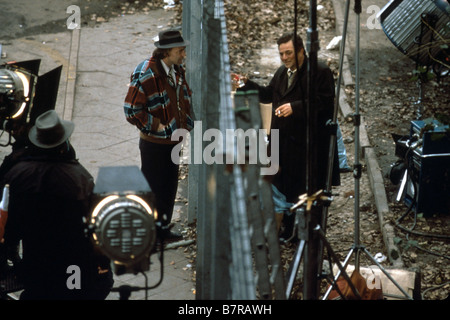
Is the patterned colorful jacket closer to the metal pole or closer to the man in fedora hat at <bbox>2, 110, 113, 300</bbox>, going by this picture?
the man in fedora hat at <bbox>2, 110, 113, 300</bbox>

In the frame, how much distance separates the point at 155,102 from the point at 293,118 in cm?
131

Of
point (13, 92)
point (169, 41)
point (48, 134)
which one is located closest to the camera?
point (48, 134)

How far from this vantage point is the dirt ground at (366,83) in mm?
7625

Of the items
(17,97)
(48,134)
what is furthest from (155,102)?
(48,134)

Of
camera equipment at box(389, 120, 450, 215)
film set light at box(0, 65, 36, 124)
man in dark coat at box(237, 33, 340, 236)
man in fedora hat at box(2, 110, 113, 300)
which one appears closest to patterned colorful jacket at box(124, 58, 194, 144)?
man in dark coat at box(237, 33, 340, 236)

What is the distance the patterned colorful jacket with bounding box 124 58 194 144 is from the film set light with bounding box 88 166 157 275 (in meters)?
3.10

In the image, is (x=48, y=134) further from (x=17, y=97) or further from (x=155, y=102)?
(x=155, y=102)

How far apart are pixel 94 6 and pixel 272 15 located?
347cm

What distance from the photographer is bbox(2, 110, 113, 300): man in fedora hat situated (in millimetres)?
5168

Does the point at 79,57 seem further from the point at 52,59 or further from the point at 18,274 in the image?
the point at 18,274

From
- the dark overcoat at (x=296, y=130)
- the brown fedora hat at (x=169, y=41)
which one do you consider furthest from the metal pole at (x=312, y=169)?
the brown fedora hat at (x=169, y=41)

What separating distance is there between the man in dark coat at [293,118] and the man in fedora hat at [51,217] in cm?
230

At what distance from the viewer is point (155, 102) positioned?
7148 millimetres

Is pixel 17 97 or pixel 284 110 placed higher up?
pixel 284 110
